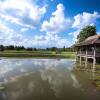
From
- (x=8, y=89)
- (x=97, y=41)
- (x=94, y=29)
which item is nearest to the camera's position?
(x=8, y=89)

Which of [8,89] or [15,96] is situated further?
[8,89]

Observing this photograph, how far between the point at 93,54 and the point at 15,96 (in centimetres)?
1754

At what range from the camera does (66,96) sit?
11.9m

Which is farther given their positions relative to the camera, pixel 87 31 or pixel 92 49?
pixel 87 31

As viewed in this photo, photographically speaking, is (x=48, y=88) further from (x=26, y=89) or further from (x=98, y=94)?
(x=98, y=94)

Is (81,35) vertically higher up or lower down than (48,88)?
higher up

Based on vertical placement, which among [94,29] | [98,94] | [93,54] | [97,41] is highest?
[94,29]

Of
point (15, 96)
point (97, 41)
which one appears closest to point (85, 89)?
point (15, 96)

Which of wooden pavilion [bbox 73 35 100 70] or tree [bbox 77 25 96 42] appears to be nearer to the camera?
wooden pavilion [bbox 73 35 100 70]

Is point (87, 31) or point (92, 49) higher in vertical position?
point (87, 31)

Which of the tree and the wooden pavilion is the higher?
the tree

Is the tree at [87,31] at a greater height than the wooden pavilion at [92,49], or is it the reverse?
the tree at [87,31]

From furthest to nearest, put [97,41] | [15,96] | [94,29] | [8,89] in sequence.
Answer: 1. [94,29]
2. [97,41]
3. [8,89]
4. [15,96]

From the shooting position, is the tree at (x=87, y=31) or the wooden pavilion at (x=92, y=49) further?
the tree at (x=87, y=31)
